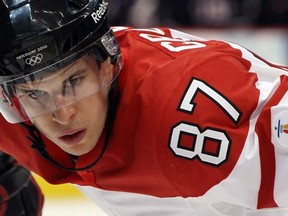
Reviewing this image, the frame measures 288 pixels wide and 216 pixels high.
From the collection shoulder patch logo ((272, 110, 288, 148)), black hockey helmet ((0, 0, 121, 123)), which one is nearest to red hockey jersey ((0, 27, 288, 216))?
shoulder patch logo ((272, 110, 288, 148))

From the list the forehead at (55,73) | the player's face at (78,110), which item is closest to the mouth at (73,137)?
the player's face at (78,110)

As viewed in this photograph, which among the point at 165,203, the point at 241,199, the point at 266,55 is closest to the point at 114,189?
the point at 165,203

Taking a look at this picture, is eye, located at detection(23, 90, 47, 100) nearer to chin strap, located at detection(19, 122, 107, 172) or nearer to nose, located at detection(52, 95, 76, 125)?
nose, located at detection(52, 95, 76, 125)

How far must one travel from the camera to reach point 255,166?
4.02ft

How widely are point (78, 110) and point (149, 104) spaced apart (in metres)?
0.11

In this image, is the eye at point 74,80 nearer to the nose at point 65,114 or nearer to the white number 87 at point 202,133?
the nose at point 65,114

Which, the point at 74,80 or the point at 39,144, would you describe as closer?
the point at 74,80

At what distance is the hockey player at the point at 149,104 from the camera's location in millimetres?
1205

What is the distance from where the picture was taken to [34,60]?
1.20 metres

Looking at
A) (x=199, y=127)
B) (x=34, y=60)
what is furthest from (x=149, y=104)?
(x=34, y=60)

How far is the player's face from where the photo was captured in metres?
1.23

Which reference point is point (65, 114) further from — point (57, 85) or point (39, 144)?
point (39, 144)

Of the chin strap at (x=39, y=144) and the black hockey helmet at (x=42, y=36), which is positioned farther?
the chin strap at (x=39, y=144)

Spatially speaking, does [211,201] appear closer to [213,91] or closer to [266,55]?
[213,91]
